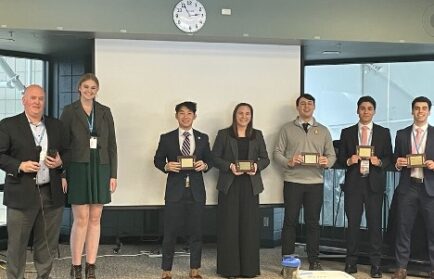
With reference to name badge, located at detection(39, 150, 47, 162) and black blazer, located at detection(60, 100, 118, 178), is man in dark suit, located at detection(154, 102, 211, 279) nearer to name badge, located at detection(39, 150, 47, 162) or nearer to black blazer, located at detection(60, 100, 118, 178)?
black blazer, located at detection(60, 100, 118, 178)

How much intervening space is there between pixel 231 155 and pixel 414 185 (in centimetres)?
155

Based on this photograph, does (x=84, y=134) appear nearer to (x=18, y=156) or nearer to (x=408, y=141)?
(x=18, y=156)

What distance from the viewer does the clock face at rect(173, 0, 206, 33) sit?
4762mm

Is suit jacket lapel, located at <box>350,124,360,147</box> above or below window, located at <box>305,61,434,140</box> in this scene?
below

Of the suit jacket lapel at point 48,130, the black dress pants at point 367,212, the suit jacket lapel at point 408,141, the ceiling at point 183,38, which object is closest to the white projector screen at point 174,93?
the ceiling at point 183,38

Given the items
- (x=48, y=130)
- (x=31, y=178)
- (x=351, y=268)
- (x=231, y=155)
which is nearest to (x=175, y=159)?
(x=231, y=155)

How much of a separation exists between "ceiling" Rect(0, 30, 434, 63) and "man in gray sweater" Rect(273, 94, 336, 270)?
0.82 metres

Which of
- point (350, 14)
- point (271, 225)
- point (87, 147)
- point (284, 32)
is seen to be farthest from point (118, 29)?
point (271, 225)

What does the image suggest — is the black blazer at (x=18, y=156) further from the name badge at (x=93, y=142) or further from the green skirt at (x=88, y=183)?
the name badge at (x=93, y=142)

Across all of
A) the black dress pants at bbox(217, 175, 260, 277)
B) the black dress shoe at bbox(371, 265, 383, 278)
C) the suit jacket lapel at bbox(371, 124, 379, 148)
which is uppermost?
the suit jacket lapel at bbox(371, 124, 379, 148)

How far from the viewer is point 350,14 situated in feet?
16.6

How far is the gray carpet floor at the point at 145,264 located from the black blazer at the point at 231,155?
0.81m

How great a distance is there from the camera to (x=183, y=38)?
16.1ft

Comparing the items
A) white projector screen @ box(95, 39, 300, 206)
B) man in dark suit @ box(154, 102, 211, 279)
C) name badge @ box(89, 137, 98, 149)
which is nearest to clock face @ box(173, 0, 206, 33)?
white projector screen @ box(95, 39, 300, 206)
